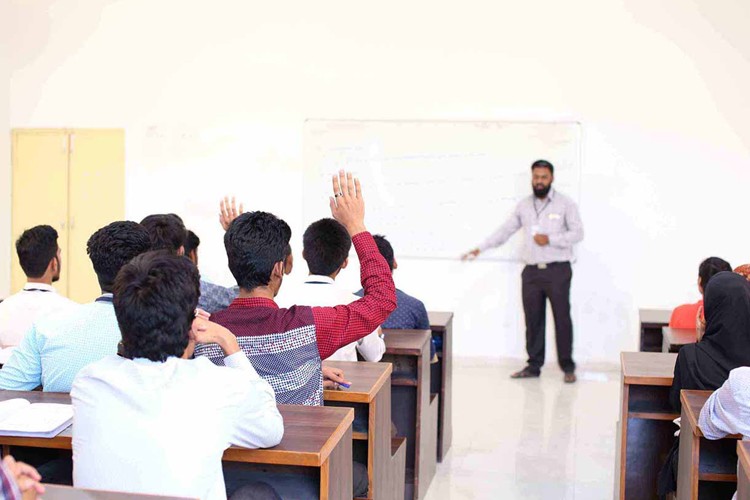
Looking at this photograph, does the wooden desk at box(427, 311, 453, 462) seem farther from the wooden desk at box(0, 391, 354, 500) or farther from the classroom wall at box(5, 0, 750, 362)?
the classroom wall at box(5, 0, 750, 362)

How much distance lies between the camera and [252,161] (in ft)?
24.8

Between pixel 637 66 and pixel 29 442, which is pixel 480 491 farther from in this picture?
pixel 637 66

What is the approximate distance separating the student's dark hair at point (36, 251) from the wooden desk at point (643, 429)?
2.46m

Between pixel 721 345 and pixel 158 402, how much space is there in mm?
2152

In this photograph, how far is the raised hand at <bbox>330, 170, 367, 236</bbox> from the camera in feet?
7.98

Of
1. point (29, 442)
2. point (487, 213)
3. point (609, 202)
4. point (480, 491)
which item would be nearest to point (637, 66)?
point (609, 202)

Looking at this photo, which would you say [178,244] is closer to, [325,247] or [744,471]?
[325,247]

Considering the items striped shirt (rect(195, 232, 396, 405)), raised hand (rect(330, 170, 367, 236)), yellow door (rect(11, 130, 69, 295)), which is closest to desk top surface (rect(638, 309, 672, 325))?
striped shirt (rect(195, 232, 396, 405))

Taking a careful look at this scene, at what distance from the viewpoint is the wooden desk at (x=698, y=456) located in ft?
9.48

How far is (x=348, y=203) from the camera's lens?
2434mm

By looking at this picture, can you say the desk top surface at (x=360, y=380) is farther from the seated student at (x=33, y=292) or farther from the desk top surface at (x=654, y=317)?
the desk top surface at (x=654, y=317)

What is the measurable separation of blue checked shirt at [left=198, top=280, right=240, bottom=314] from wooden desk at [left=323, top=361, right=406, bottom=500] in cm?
68

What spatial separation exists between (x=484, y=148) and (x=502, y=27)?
965mm

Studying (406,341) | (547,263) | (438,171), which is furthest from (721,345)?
(438,171)
